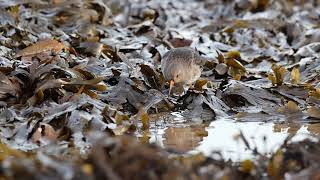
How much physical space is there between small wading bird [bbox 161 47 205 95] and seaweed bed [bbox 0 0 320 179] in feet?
0.24

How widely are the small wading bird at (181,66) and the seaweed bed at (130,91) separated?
0.07 m

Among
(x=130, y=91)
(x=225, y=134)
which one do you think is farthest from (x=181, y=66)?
(x=225, y=134)

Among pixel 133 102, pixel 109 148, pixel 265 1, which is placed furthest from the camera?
pixel 265 1

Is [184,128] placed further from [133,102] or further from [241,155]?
[241,155]

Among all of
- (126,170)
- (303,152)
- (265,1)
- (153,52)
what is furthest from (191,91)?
(265,1)

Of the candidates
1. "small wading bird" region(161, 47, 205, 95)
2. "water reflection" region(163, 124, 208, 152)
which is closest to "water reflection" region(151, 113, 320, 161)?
"water reflection" region(163, 124, 208, 152)

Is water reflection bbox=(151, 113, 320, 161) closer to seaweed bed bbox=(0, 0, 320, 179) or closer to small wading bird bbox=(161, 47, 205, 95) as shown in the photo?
seaweed bed bbox=(0, 0, 320, 179)

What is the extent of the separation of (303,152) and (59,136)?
3.76 feet

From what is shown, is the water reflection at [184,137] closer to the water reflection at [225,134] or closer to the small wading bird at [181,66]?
the water reflection at [225,134]

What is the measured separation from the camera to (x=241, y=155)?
101 inches

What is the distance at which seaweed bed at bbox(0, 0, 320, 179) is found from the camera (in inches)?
80.1

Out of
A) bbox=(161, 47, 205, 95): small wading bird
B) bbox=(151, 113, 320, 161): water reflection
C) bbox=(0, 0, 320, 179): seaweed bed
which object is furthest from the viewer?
bbox=(161, 47, 205, 95): small wading bird

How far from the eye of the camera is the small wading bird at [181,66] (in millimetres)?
4145

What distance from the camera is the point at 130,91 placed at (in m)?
3.73
